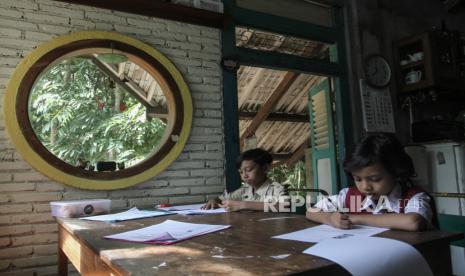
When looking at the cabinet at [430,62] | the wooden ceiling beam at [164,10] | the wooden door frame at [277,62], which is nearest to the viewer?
the wooden ceiling beam at [164,10]

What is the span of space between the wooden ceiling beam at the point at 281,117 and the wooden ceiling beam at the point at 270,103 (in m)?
0.11

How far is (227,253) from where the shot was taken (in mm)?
1042

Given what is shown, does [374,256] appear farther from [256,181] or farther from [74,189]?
[74,189]

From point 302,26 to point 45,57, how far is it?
2.31 m

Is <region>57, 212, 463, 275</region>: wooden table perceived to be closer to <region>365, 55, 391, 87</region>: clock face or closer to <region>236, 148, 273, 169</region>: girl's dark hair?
<region>236, 148, 273, 169</region>: girl's dark hair

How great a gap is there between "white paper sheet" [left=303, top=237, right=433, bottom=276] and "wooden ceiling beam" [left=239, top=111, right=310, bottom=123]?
16.1 ft

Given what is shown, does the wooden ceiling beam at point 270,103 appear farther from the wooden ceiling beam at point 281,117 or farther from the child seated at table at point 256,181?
the child seated at table at point 256,181

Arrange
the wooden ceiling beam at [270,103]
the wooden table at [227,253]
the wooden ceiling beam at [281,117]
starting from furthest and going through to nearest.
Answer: the wooden ceiling beam at [281,117], the wooden ceiling beam at [270,103], the wooden table at [227,253]

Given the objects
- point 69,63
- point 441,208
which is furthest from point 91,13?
point 441,208

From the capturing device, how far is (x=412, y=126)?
4203 millimetres

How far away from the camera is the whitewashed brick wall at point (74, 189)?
2277mm

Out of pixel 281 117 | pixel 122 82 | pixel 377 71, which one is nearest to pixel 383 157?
pixel 377 71

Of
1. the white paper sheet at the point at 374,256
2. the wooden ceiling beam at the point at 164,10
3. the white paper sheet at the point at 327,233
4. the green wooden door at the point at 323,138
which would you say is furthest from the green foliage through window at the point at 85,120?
the white paper sheet at the point at 374,256

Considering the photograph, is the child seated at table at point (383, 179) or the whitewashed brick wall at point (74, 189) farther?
the whitewashed brick wall at point (74, 189)
